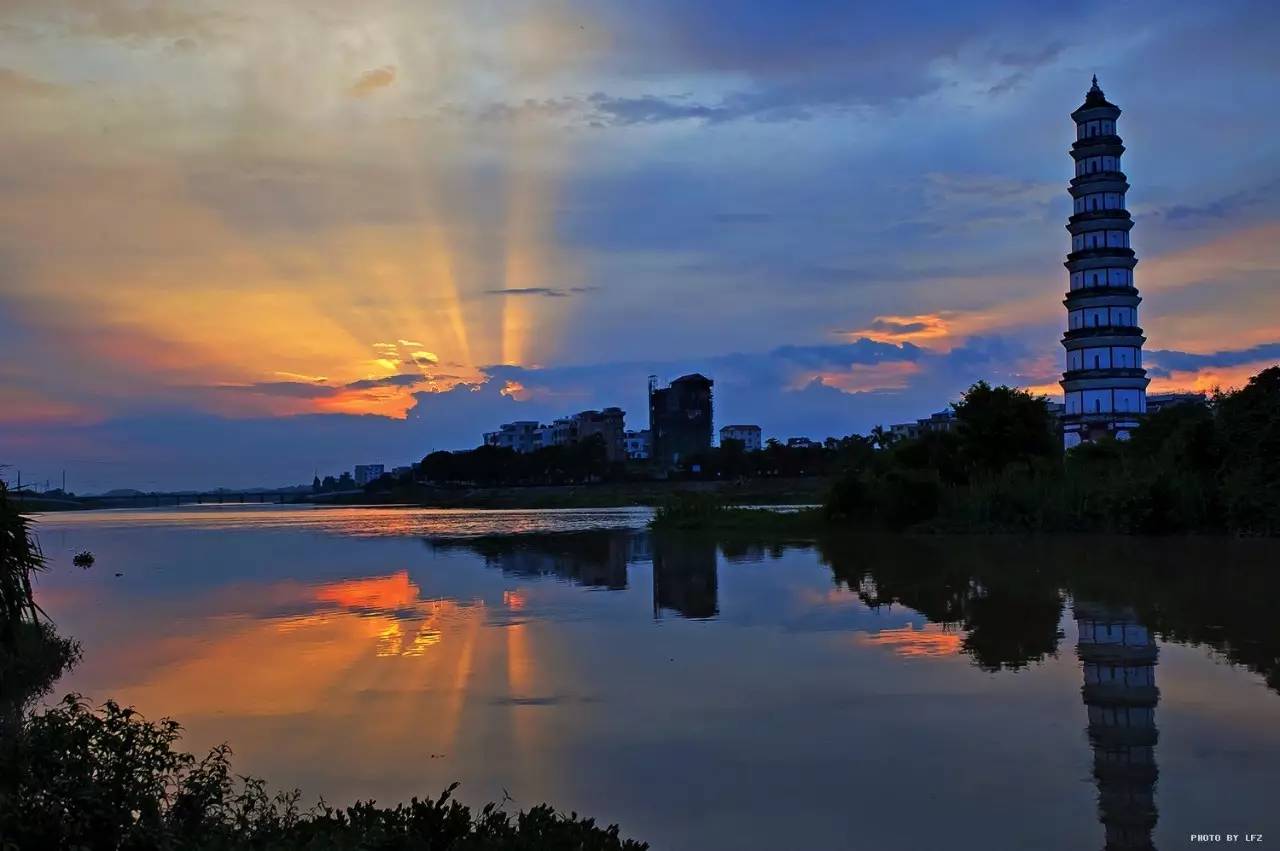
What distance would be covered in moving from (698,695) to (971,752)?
3.67 metres

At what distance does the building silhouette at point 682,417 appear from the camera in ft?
559

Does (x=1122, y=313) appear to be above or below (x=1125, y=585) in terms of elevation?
above

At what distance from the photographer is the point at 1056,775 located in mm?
8531

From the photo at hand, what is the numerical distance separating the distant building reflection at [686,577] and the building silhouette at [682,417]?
129 metres

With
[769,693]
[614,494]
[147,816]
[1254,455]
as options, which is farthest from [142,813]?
[614,494]

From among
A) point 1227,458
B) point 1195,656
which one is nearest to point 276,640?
point 1195,656

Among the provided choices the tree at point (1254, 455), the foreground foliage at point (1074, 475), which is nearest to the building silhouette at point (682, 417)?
the foreground foliage at point (1074, 475)

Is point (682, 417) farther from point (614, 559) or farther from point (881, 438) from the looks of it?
point (614, 559)

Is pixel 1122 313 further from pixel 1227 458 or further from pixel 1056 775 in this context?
pixel 1056 775

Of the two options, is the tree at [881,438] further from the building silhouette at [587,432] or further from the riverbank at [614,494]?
the building silhouette at [587,432]

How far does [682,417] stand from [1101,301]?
114m

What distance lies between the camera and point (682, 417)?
563ft

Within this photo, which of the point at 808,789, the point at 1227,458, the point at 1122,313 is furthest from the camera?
the point at 1122,313

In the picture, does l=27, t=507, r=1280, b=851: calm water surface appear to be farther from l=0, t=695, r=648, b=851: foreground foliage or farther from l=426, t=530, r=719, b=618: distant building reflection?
l=0, t=695, r=648, b=851: foreground foliage
